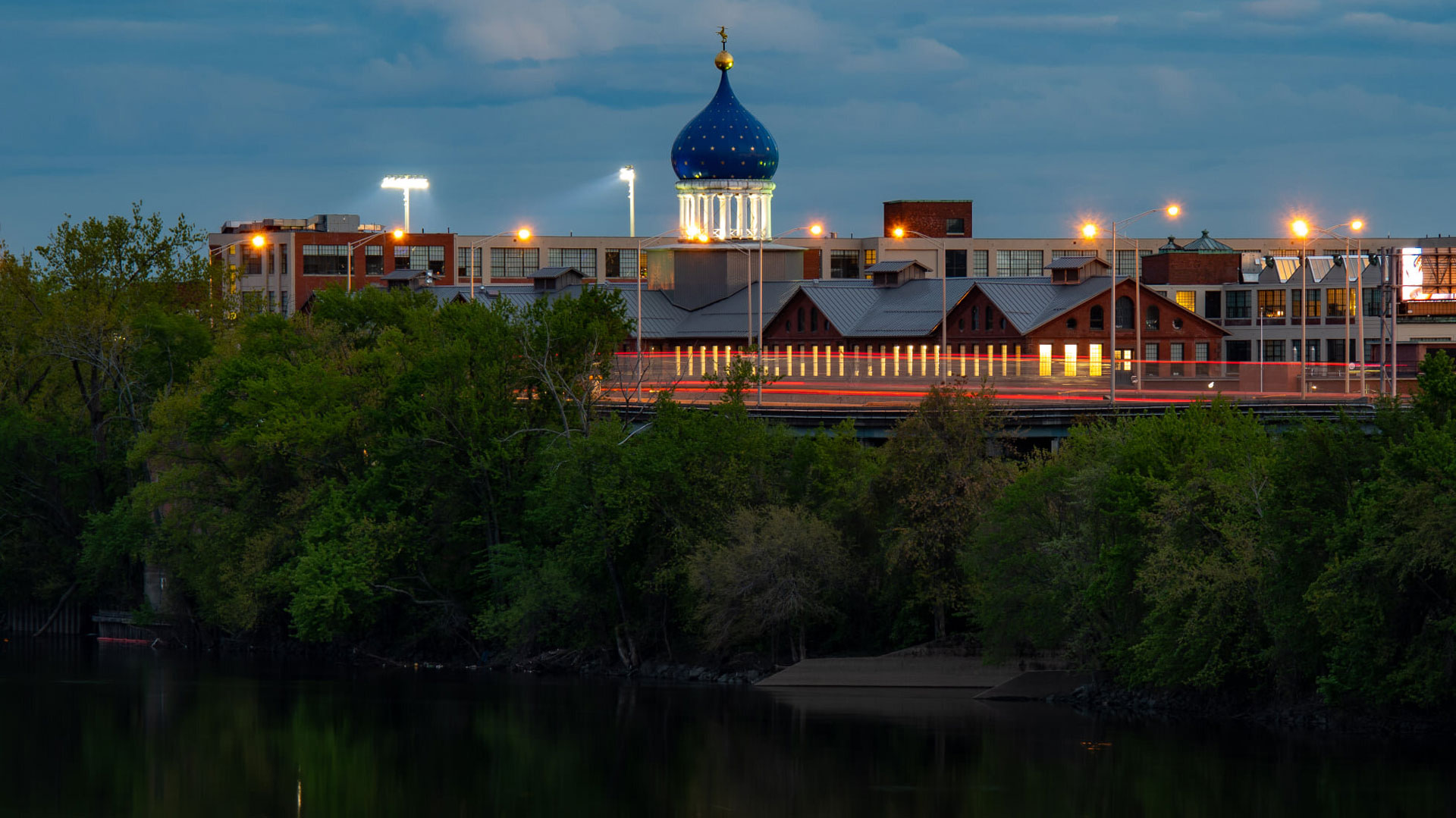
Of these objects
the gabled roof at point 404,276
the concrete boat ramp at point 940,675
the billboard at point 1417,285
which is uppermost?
the gabled roof at point 404,276

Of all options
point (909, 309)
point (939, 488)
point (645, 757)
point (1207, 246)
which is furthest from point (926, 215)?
point (645, 757)

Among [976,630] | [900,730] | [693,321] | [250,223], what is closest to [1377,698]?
[900,730]

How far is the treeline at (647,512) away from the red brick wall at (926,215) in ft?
301

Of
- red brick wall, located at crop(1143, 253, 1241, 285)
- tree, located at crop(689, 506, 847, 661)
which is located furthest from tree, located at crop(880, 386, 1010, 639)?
red brick wall, located at crop(1143, 253, 1241, 285)

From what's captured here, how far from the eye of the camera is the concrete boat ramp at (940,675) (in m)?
62.3

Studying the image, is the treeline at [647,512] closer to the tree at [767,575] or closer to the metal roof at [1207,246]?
the tree at [767,575]

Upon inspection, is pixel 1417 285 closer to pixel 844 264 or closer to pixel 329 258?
pixel 844 264

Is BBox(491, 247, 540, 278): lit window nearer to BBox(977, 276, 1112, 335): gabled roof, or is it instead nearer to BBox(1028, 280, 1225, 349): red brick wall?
BBox(977, 276, 1112, 335): gabled roof

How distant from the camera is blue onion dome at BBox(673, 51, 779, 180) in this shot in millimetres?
120750

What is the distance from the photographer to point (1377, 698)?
49969 millimetres

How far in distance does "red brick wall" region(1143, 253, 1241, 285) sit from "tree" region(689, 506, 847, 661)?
82520 millimetres

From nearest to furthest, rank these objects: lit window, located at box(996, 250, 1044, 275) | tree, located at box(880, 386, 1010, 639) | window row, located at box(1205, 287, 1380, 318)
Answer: tree, located at box(880, 386, 1010, 639)
window row, located at box(1205, 287, 1380, 318)
lit window, located at box(996, 250, 1044, 275)

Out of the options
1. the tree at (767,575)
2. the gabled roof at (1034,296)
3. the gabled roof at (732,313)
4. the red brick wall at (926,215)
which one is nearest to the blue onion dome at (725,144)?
the gabled roof at (732,313)

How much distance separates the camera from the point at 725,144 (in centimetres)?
12056
